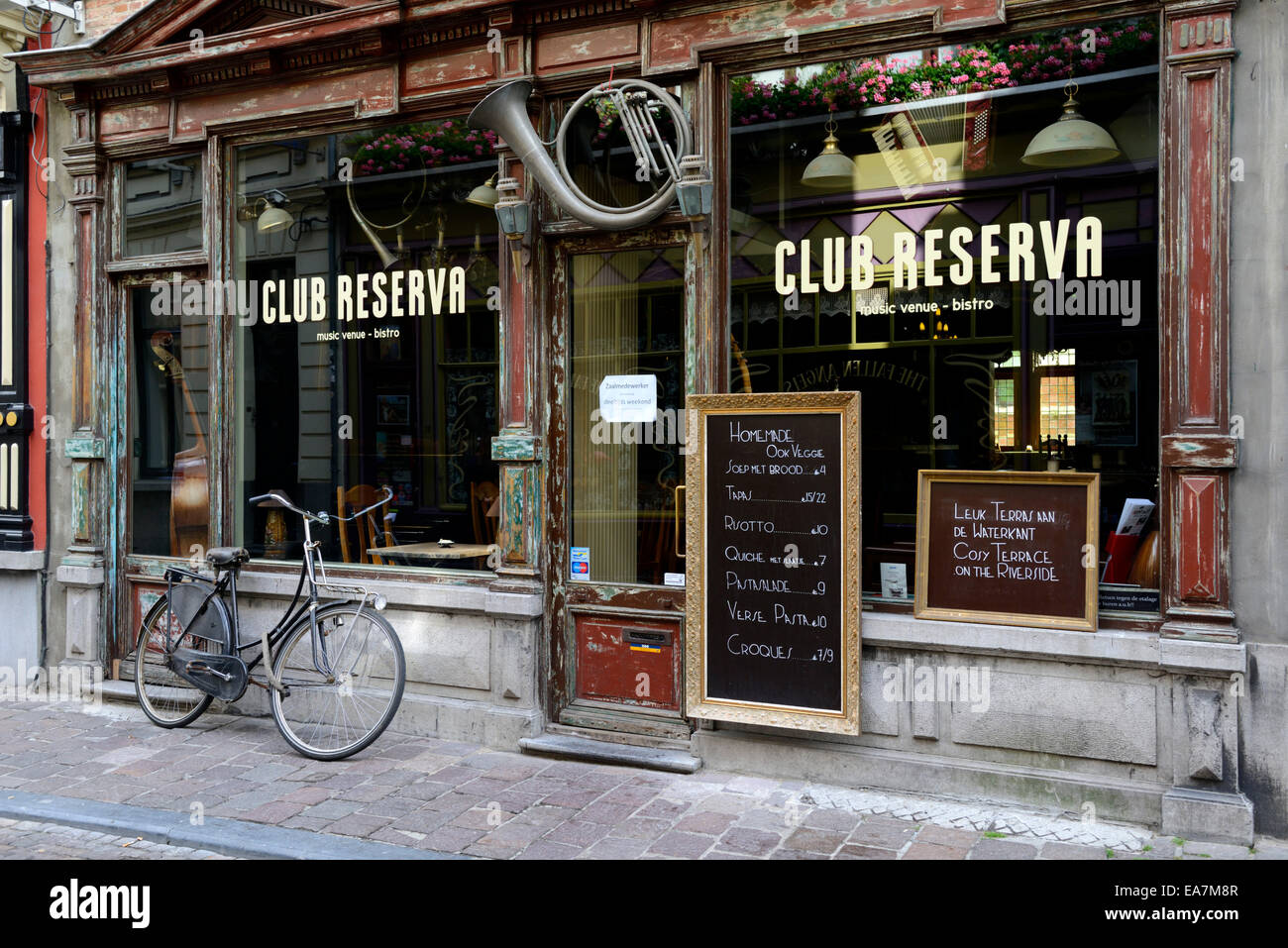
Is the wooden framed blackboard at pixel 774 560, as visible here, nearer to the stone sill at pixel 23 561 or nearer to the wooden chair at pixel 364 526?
the wooden chair at pixel 364 526

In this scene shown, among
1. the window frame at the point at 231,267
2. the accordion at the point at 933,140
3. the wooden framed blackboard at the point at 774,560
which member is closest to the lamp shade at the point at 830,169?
the accordion at the point at 933,140

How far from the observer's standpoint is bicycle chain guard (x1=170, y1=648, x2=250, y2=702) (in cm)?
679

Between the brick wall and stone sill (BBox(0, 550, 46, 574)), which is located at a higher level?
the brick wall

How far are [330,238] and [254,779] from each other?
3.68 meters

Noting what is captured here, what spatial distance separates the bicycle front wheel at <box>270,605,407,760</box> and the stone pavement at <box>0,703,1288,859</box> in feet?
0.53

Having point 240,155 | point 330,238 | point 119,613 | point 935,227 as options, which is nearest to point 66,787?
point 119,613

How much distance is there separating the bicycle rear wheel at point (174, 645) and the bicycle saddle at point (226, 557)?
0.64 feet

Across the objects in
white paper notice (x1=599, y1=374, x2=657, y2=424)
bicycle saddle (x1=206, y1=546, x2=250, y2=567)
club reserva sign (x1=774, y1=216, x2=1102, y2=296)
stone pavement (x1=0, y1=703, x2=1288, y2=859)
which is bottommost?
stone pavement (x1=0, y1=703, x2=1288, y2=859)

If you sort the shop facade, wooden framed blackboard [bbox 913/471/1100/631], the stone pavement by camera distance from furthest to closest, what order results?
wooden framed blackboard [bbox 913/471/1100/631]
the shop facade
the stone pavement

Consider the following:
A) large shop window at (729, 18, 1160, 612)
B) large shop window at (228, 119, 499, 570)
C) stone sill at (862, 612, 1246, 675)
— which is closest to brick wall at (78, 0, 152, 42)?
large shop window at (228, 119, 499, 570)

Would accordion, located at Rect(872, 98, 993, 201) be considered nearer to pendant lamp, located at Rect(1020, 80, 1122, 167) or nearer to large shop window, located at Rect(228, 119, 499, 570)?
pendant lamp, located at Rect(1020, 80, 1122, 167)

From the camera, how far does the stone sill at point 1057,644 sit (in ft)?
16.1

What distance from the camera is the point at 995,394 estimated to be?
5691mm

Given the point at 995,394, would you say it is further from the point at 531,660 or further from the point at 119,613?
the point at 119,613
